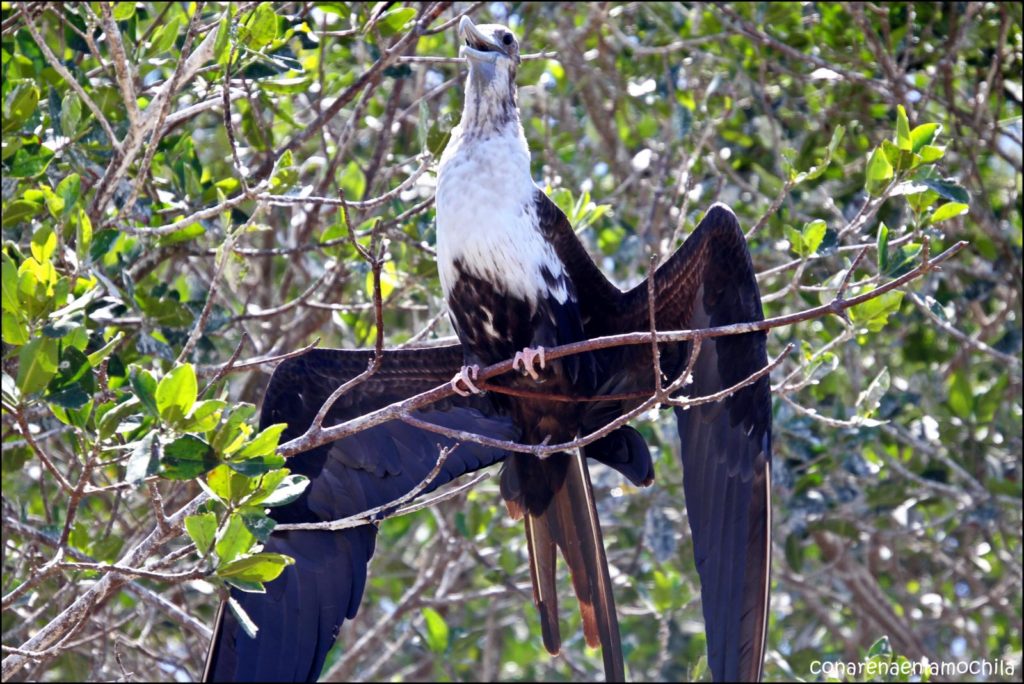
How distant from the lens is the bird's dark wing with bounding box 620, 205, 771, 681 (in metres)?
3.73

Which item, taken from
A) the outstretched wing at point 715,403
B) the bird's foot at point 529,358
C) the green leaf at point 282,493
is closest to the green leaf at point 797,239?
the outstretched wing at point 715,403

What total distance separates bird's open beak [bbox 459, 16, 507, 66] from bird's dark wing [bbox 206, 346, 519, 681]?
95 cm

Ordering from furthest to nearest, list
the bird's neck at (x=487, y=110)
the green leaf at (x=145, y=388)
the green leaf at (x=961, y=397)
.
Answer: the green leaf at (x=961, y=397) → the bird's neck at (x=487, y=110) → the green leaf at (x=145, y=388)

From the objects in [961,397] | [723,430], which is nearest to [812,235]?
[723,430]

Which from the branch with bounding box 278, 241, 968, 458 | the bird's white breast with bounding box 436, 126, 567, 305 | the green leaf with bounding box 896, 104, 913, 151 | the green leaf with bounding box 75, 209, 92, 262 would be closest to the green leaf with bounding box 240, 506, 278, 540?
the branch with bounding box 278, 241, 968, 458

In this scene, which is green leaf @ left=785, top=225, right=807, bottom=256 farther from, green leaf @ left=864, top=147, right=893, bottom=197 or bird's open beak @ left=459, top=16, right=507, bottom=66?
bird's open beak @ left=459, top=16, right=507, bottom=66

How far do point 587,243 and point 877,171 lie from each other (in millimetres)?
1872

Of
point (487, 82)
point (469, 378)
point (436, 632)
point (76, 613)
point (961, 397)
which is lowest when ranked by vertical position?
point (436, 632)

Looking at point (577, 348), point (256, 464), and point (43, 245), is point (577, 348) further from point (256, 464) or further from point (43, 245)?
point (43, 245)

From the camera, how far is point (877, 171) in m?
4.15

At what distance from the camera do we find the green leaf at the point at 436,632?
509 centimetres

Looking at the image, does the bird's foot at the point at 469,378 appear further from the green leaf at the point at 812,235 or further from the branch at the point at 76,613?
the green leaf at the point at 812,235

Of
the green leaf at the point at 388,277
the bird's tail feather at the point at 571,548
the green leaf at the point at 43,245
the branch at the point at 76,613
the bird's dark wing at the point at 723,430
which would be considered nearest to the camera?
the branch at the point at 76,613

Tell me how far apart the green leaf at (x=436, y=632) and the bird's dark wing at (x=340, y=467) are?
896 mm
